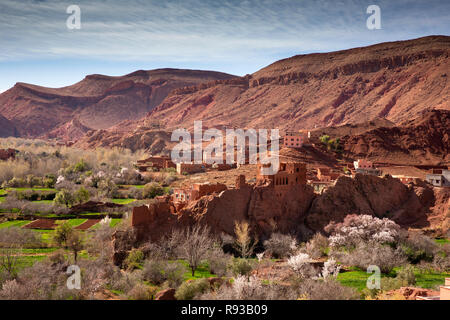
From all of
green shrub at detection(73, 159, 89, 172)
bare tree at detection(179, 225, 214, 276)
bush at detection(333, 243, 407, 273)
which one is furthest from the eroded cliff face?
green shrub at detection(73, 159, 89, 172)

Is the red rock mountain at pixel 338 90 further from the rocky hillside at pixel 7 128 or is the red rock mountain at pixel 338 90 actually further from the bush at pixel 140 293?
the bush at pixel 140 293

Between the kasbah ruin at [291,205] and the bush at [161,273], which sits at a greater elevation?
Answer: the kasbah ruin at [291,205]

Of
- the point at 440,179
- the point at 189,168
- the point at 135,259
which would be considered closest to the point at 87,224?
the point at 135,259

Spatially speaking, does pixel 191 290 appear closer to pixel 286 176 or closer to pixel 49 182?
pixel 286 176

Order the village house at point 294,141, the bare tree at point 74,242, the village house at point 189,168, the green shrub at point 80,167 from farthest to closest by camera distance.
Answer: the green shrub at point 80,167, the village house at point 294,141, the village house at point 189,168, the bare tree at point 74,242

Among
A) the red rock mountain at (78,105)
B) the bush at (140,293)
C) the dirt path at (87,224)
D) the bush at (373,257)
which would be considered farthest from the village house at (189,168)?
the red rock mountain at (78,105)

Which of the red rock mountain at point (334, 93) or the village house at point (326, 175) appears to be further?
the red rock mountain at point (334, 93)
